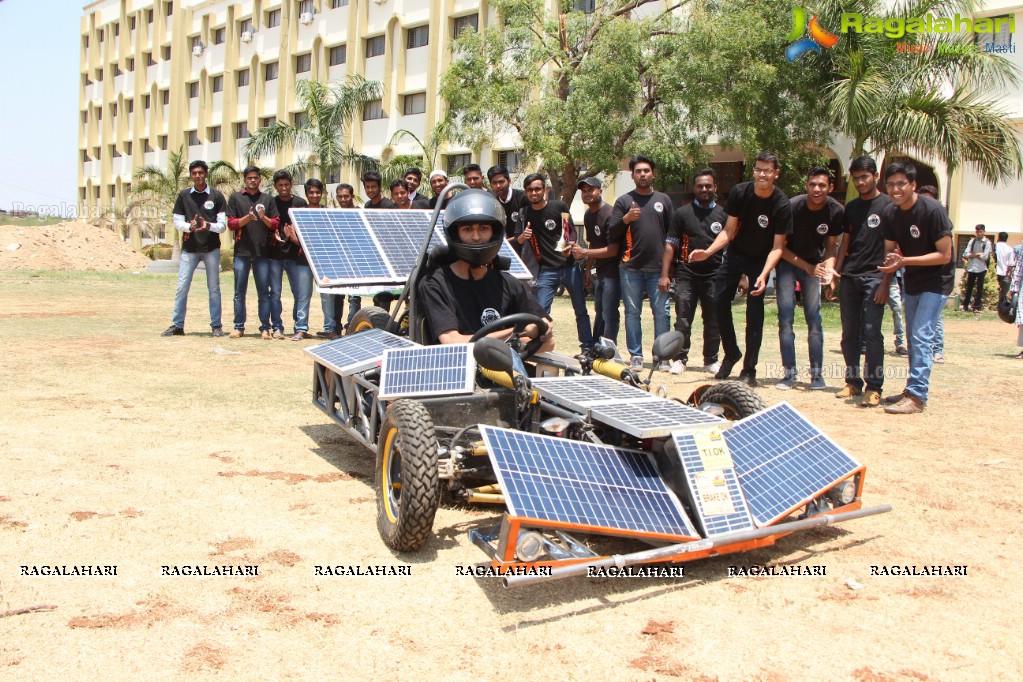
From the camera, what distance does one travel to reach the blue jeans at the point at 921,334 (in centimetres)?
782

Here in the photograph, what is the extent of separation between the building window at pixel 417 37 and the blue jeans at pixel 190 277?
1104 inches

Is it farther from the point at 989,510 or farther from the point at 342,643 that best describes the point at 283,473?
the point at 989,510

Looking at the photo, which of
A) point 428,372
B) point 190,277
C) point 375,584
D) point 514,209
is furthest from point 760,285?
point 190,277

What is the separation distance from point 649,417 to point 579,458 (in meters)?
0.40

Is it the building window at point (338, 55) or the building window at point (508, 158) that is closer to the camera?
the building window at point (508, 158)

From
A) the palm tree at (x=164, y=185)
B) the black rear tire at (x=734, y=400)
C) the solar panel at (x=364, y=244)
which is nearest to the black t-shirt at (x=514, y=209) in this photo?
the solar panel at (x=364, y=244)

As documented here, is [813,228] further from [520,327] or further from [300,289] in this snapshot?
[300,289]

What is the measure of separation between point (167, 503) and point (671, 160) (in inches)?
742

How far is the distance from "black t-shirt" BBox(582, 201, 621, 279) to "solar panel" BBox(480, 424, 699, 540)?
6045mm

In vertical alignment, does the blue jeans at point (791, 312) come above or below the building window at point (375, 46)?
below

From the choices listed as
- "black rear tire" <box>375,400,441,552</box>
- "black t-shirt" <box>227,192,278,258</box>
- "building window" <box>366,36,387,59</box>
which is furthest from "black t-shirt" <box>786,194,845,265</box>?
"building window" <box>366,36,387,59</box>

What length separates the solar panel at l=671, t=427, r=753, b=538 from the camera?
13.4 feet

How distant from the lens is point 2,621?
362 cm

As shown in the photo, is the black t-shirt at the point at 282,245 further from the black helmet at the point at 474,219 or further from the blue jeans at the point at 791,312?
the black helmet at the point at 474,219
